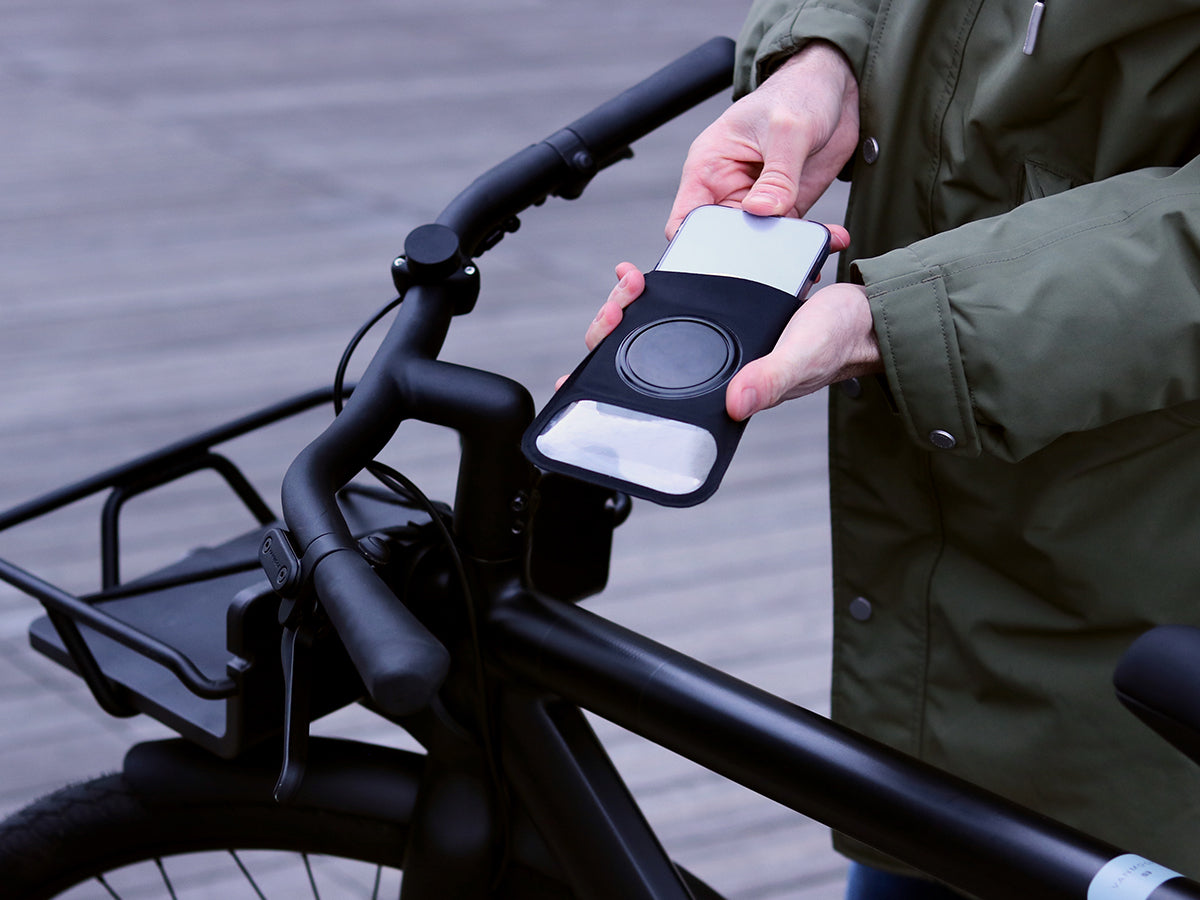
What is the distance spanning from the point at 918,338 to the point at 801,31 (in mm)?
280

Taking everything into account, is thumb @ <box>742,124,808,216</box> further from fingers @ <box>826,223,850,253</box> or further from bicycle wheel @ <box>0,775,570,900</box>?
bicycle wheel @ <box>0,775,570,900</box>

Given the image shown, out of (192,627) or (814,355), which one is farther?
(192,627)

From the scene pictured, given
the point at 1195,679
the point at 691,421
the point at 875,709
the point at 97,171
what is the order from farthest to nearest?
the point at 97,171 < the point at 875,709 < the point at 691,421 < the point at 1195,679

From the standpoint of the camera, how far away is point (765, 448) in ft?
8.79

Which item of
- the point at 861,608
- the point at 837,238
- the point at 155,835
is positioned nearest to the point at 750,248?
the point at 837,238

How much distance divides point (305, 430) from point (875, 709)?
1.80m

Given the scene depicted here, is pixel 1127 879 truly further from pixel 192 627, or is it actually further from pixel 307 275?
pixel 307 275

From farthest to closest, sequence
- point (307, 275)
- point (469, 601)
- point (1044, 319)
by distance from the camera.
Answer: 1. point (307, 275)
2. point (469, 601)
3. point (1044, 319)

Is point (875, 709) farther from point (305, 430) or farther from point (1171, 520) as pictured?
point (305, 430)

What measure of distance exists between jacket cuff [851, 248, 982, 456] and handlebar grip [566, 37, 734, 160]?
0.29m

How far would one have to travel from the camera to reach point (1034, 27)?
0.73 metres

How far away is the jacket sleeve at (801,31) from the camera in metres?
0.86

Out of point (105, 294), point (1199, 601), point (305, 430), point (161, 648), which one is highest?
point (105, 294)

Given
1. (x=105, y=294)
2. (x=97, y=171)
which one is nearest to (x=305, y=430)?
(x=105, y=294)
